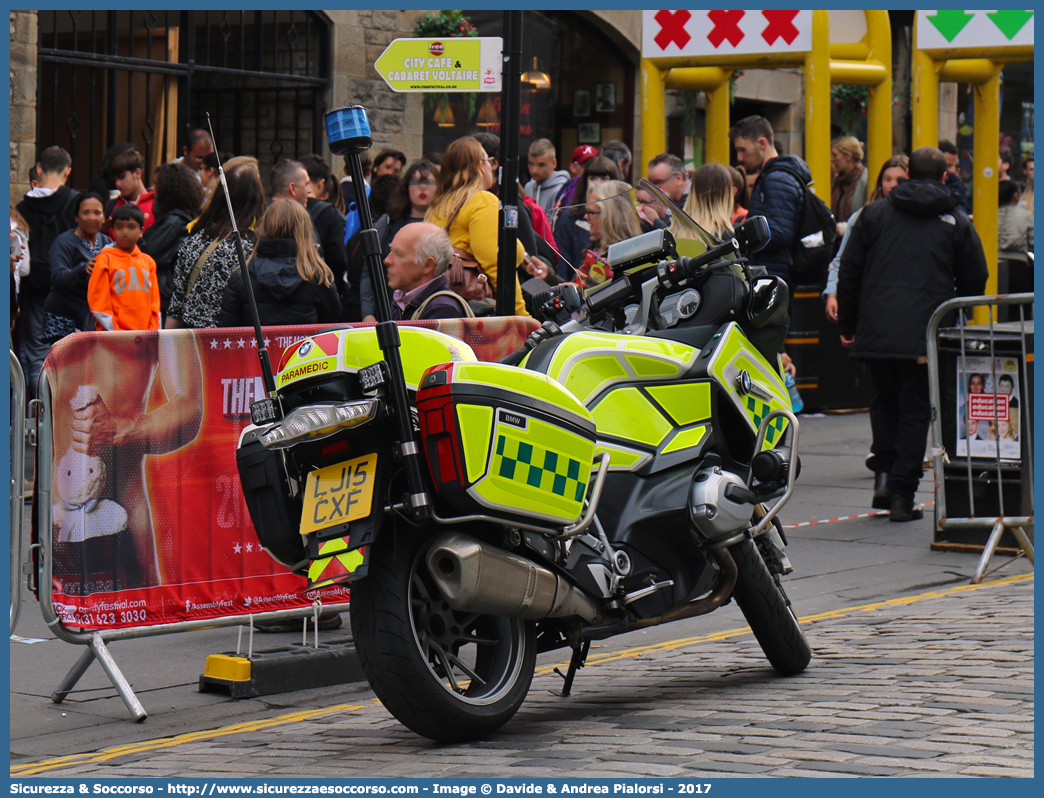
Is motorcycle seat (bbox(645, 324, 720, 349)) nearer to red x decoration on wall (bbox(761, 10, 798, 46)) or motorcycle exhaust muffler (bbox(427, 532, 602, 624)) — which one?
motorcycle exhaust muffler (bbox(427, 532, 602, 624))

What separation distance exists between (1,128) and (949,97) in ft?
88.2

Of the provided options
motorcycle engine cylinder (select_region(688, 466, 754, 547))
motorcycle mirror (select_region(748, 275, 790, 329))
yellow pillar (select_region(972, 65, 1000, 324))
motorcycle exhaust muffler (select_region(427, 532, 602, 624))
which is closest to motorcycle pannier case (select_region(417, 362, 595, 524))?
motorcycle exhaust muffler (select_region(427, 532, 602, 624))

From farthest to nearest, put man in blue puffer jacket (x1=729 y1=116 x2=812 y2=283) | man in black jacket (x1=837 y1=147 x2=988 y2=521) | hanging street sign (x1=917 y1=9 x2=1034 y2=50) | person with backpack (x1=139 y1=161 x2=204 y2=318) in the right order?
hanging street sign (x1=917 y1=9 x2=1034 y2=50) → man in blue puffer jacket (x1=729 y1=116 x2=812 y2=283) → person with backpack (x1=139 y1=161 x2=204 y2=318) → man in black jacket (x1=837 y1=147 x2=988 y2=521)

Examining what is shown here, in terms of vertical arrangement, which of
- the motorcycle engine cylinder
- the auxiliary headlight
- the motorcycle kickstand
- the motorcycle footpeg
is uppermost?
the auxiliary headlight

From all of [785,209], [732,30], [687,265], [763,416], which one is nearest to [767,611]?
[763,416]

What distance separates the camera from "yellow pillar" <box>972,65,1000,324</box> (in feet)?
52.5

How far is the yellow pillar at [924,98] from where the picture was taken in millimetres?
15219

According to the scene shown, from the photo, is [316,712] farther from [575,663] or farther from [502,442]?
[502,442]

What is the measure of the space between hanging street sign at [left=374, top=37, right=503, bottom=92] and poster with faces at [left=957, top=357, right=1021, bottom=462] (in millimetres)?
3151

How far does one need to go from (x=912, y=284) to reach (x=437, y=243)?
3.81 metres

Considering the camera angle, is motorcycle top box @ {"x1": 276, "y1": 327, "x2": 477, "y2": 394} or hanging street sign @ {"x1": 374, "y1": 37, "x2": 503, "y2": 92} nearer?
motorcycle top box @ {"x1": 276, "y1": 327, "x2": 477, "y2": 394}

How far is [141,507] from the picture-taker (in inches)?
223

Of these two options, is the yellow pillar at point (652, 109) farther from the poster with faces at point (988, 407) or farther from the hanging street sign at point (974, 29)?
the poster with faces at point (988, 407)
